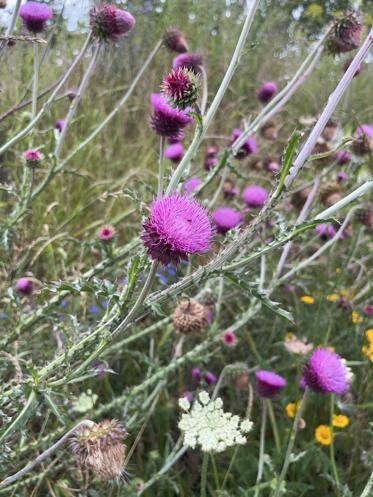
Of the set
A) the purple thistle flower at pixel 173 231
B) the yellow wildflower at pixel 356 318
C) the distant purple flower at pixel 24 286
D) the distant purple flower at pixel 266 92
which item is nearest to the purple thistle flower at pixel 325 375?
the purple thistle flower at pixel 173 231

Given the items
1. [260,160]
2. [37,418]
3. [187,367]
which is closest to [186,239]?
[37,418]

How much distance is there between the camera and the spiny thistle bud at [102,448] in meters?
1.12

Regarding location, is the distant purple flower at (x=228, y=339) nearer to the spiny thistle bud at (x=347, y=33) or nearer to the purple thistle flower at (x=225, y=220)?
the purple thistle flower at (x=225, y=220)

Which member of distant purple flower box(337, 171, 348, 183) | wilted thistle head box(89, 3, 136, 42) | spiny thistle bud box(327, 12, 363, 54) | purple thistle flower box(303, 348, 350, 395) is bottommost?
purple thistle flower box(303, 348, 350, 395)

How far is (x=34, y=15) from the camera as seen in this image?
80.4 inches

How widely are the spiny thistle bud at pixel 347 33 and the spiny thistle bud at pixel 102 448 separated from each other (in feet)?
5.25

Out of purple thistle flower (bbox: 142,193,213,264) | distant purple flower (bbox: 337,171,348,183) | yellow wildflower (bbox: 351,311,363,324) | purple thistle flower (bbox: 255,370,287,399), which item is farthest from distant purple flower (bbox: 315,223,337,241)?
purple thistle flower (bbox: 142,193,213,264)

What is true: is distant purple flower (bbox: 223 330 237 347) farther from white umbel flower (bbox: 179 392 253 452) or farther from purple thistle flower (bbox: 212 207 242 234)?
white umbel flower (bbox: 179 392 253 452)

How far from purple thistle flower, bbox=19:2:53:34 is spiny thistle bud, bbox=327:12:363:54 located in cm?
106

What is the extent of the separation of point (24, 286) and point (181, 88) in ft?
3.49

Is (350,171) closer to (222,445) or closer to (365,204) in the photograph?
(365,204)

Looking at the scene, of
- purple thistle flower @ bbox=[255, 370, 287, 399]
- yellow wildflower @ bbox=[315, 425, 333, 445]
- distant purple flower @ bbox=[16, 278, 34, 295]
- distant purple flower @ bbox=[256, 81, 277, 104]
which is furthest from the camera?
distant purple flower @ bbox=[256, 81, 277, 104]

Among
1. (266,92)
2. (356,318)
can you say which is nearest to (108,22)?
(266,92)

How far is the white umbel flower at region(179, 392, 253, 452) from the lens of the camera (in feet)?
3.79
